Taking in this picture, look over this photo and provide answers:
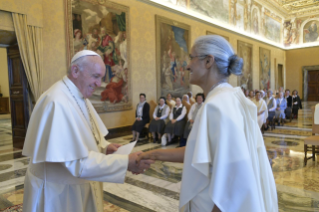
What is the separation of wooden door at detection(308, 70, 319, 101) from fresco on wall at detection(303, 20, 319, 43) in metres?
3.10

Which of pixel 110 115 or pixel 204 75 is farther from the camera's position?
pixel 110 115

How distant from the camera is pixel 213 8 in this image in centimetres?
1473

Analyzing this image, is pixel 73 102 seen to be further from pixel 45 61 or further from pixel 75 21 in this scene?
pixel 75 21

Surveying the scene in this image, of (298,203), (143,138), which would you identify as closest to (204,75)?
(298,203)

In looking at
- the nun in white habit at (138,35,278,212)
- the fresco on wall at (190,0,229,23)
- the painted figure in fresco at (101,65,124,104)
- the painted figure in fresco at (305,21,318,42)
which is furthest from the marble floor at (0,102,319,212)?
the painted figure in fresco at (305,21,318,42)

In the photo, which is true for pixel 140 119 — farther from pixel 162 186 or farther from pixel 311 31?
pixel 311 31

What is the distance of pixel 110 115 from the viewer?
9281 mm

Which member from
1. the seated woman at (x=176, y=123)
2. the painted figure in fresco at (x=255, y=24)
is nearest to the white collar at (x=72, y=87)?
the seated woman at (x=176, y=123)

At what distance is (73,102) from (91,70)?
0.29 metres

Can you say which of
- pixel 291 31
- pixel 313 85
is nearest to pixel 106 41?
pixel 291 31

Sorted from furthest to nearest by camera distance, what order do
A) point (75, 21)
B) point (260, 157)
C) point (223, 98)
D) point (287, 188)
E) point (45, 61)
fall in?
1. point (75, 21)
2. point (45, 61)
3. point (287, 188)
4. point (260, 157)
5. point (223, 98)

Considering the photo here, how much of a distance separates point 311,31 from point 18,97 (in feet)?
82.7

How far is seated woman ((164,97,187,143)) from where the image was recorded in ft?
25.8

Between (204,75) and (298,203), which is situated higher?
(204,75)
